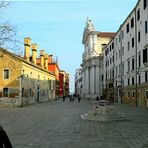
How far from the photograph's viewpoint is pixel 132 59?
50188 millimetres

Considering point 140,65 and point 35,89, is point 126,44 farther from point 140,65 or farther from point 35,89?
point 35,89

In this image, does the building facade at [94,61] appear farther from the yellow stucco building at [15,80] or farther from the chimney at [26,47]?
the yellow stucco building at [15,80]

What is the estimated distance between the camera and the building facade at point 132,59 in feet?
139

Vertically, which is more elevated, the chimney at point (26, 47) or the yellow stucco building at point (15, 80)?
the chimney at point (26, 47)

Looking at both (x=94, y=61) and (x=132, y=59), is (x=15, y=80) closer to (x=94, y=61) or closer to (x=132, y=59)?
(x=132, y=59)

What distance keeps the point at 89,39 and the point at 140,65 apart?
55905 mm

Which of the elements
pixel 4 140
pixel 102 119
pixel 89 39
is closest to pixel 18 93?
pixel 102 119

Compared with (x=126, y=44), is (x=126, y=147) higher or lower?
lower

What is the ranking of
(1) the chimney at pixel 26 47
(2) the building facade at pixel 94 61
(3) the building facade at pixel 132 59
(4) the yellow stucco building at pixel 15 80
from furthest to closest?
1. (2) the building facade at pixel 94 61
2. (1) the chimney at pixel 26 47
3. (4) the yellow stucco building at pixel 15 80
4. (3) the building facade at pixel 132 59

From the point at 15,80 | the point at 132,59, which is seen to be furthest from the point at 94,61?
the point at 15,80

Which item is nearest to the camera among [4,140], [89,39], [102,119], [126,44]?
[4,140]

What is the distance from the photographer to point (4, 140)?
16.9 ft

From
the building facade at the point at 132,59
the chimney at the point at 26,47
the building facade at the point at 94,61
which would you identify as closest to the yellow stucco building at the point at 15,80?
the chimney at the point at 26,47

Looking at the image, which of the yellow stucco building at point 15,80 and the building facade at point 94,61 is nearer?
the yellow stucco building at point 15,80
